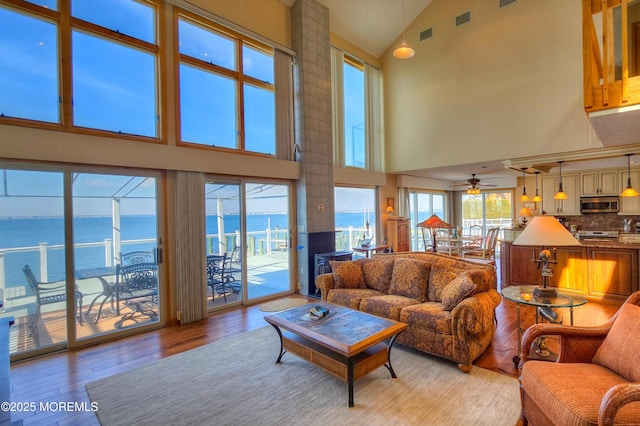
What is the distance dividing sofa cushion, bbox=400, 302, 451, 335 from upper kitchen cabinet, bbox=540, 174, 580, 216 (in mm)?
6189

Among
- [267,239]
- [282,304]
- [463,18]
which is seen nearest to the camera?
[282,304]

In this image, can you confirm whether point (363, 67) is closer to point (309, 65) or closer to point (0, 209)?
point (309, 65)

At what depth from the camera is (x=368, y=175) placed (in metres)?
7.33

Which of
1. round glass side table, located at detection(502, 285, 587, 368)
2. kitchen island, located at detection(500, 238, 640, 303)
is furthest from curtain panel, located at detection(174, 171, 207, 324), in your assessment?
kitchen island, located at detection(500, 238, 640, 303)

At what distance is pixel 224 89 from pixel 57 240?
318cm

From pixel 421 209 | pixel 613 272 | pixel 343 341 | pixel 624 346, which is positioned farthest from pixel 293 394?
pixel 421 209

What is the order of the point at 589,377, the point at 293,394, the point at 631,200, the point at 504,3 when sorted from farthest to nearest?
1. the point at 631,200
2. the point at 504,3
3. the point at 293,394
4. the point at 589,377

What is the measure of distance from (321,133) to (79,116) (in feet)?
12.5

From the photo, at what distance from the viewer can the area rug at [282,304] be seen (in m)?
4.98

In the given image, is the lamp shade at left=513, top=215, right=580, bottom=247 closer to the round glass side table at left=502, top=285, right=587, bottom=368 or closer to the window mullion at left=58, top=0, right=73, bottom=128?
the round glass side table at left=502, top=285, right=587, bottom=368

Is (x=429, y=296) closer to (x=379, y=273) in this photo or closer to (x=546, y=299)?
(x=379, y=273)

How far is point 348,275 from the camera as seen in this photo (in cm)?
434

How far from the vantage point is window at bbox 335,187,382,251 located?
7008mm

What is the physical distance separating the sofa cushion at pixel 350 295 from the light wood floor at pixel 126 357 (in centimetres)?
108
